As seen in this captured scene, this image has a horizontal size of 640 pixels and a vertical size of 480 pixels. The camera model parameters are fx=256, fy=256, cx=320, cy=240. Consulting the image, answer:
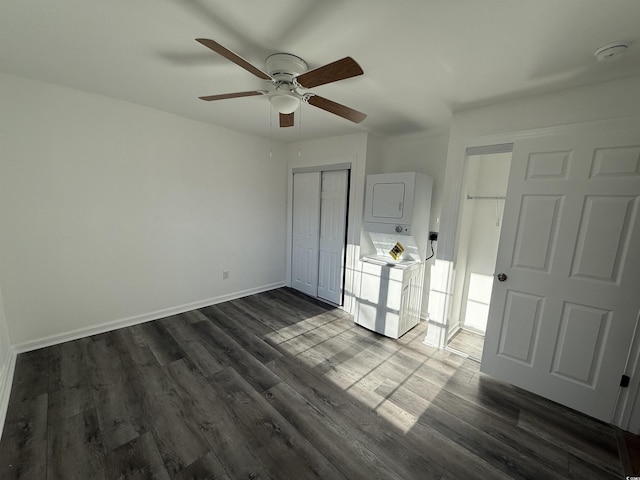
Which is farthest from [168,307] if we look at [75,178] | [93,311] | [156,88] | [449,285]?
[449,285]

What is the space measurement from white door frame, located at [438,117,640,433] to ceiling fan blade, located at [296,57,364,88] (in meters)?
1.57

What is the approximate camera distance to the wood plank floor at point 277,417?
1.45m

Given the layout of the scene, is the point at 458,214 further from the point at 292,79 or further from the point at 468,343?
the point at 292,79

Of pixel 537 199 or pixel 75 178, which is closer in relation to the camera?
pixel 537 199

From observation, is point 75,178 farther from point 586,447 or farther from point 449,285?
point 586,447

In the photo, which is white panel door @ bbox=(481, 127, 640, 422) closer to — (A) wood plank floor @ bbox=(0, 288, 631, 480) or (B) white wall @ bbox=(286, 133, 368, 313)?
(A) wood plank floor @ bbox=(0, 288, 631, 480)

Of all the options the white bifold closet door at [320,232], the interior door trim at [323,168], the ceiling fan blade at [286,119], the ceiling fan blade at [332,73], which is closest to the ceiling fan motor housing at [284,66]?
the ceiling fan blade at [332,73]

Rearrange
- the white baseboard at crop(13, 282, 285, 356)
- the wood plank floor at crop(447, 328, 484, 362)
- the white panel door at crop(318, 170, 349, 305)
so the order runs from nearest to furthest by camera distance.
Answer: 1. the white baseboard at crop(13, 282, 285, 356)
2. the wood plank floor at crop(447, 328, 484, 362)
3. the white panel door at crop(318, 170, 349, 305)

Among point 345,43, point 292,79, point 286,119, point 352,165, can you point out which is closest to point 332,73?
point 345,43

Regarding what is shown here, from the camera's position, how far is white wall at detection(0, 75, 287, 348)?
2.23 metres

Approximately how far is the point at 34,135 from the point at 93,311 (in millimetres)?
1710

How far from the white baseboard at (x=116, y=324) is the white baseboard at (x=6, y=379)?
0.42 feet

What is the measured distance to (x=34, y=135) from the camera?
2.22m

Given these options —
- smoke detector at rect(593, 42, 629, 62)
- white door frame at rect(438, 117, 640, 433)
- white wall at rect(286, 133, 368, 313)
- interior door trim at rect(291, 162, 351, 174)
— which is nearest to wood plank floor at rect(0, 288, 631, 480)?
white door frame at rect(438, 117, 640, 433)
